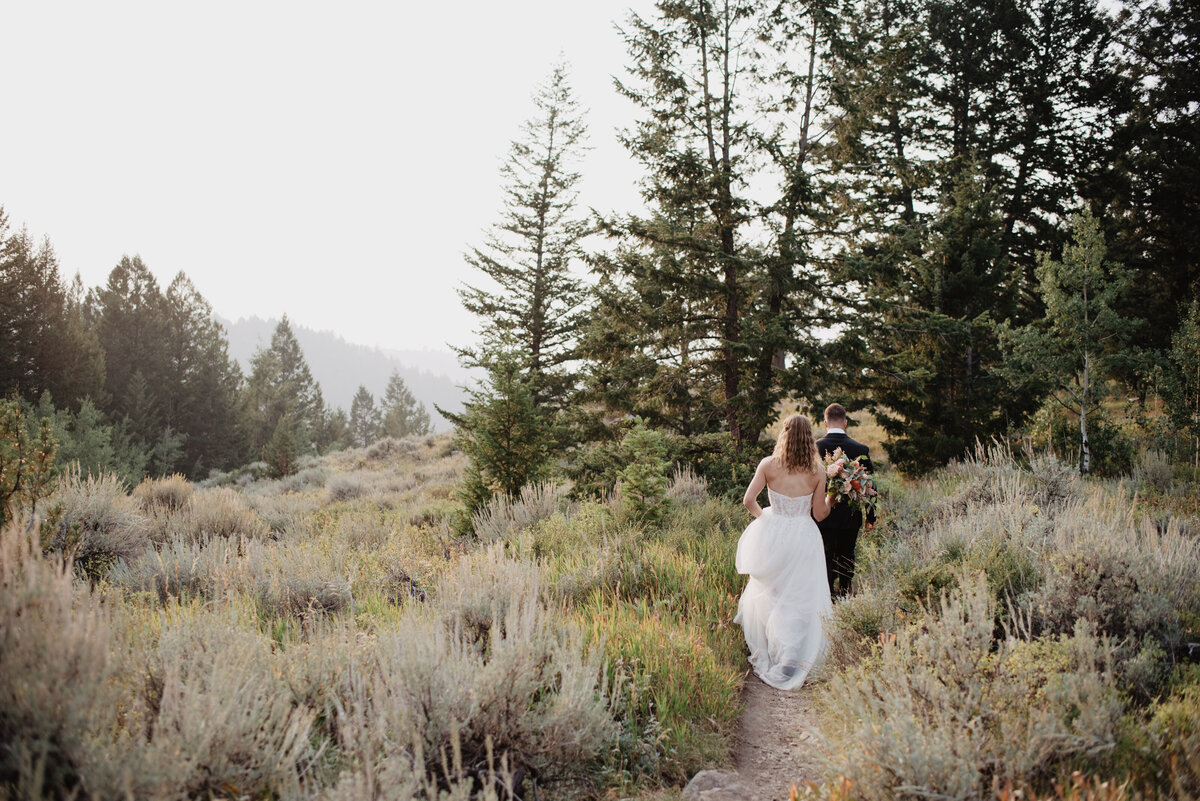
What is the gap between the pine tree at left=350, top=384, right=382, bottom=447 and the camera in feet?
219

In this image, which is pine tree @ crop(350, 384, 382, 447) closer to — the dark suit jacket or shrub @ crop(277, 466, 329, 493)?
shrub @ crop(277, 466, 329, 493)

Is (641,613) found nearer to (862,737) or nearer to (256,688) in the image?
(862,737)

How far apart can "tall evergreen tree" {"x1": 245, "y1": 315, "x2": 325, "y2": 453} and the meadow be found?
3481 cm

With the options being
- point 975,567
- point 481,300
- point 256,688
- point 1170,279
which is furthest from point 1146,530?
point 1170,279

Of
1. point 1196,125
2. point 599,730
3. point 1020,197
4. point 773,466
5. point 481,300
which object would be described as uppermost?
point 1196,125

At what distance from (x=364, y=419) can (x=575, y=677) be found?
71.4 m

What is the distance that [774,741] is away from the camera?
386cm

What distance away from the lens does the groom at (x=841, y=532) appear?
6262 millimetres

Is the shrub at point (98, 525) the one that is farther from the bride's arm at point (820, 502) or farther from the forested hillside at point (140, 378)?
the forested hillside at point (140, 378)

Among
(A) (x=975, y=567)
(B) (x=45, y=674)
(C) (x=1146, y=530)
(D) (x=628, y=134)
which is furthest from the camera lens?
(D) (x=628, y=134)

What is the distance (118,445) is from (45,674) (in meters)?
34.6

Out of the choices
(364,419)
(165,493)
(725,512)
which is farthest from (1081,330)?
(364,419)

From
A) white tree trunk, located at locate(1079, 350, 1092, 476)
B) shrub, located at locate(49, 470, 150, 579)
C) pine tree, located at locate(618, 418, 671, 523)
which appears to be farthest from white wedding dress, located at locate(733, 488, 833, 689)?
white tree trunk, located at locate(1079, 350, 1092, 476)

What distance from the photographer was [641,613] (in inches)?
196
